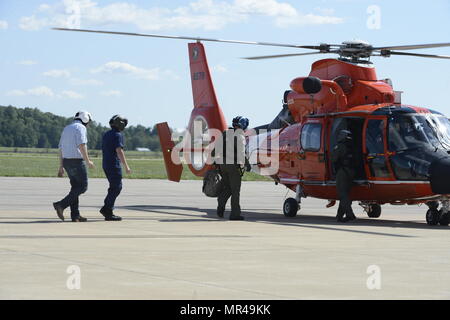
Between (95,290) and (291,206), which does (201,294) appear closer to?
(95,290)

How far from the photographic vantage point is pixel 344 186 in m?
17.0

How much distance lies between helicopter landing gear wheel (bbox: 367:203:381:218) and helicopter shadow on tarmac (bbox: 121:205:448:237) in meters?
0.28

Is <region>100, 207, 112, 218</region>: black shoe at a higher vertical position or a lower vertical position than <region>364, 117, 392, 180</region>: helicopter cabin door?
lower

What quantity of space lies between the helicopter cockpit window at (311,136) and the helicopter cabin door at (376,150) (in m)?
1.26

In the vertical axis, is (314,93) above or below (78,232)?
above

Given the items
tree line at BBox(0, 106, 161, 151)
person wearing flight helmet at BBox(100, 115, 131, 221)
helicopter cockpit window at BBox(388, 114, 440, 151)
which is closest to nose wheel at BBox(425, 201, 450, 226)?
helicopter cockpit window at BBox(388, 114, 440, 151)

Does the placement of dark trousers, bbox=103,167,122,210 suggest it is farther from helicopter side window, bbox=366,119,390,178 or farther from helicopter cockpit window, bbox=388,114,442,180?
helicopter cockpit window, bbox=388,114,442,180

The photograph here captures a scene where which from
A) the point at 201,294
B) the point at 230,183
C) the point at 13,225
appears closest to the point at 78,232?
the point at 13,225

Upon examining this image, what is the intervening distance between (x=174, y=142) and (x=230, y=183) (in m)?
4.33

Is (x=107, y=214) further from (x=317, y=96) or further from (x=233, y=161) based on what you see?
(x=317, y=96)

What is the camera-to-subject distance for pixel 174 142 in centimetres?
2139

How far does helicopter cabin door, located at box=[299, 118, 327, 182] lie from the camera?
17922mm

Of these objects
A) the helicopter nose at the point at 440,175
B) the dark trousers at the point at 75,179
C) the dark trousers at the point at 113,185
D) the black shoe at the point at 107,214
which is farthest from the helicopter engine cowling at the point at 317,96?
the dark trousers at the point at 75,179
